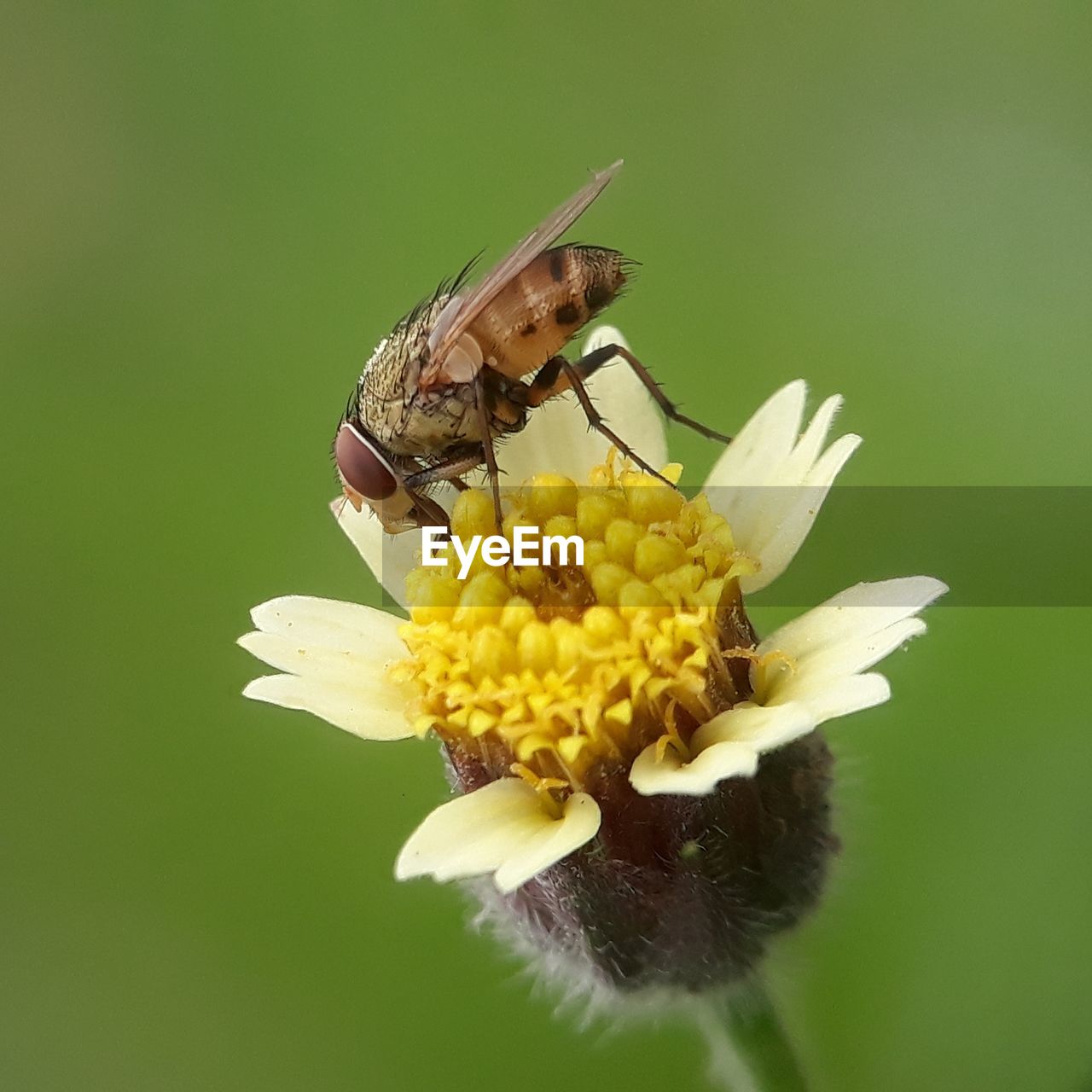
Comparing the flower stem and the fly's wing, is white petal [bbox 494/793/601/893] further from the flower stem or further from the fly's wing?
the fly's wing

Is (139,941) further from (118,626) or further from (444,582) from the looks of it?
(444,582)

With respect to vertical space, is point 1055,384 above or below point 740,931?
above

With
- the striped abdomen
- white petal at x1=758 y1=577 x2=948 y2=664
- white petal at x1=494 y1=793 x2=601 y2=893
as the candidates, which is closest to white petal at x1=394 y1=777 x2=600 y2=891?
white petal at x1=494 y1=793 x2=601 y2=893

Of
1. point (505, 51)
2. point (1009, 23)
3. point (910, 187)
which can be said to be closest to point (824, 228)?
point (910, 187)

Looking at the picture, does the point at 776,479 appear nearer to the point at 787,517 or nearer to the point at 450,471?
the point at 787,517

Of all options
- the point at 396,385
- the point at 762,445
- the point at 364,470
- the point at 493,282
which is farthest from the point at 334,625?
the point at 762,445

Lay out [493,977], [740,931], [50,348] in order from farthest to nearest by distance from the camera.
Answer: [50,348] → [493,977] → [740,931]

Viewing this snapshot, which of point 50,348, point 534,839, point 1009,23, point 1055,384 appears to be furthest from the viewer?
point 50,348
